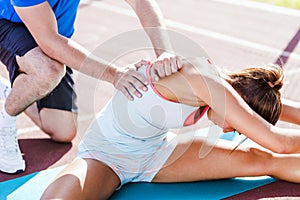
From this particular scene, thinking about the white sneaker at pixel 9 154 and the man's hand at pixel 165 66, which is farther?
the white sneaker at pixel 9 154

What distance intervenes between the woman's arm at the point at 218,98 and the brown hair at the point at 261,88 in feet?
0.27

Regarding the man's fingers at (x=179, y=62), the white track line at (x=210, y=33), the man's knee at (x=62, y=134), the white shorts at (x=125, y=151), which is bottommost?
the white track line at (x=210, y=33)

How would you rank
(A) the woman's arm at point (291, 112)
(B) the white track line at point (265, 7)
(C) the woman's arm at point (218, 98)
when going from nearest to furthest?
(C) the woman's arm at point (218, 98), (A) the woman's arm at point (291, 112), (B) the white track line at point (265, 7)

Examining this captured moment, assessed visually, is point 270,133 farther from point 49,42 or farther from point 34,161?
point 34,161

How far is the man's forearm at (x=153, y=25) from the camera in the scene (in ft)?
9.73

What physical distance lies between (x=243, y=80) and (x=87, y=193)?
0.88 metres

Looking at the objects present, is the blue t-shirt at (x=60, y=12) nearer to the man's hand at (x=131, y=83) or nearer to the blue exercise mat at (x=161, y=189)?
the man's hand at (x=131, y=83)

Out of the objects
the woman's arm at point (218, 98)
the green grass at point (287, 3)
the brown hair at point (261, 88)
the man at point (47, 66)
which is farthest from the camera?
the green grass at point (287, 3)

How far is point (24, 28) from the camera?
10.8 ft

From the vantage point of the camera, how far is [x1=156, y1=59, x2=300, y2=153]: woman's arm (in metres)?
2.48

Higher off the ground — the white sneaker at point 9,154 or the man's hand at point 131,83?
the man's hand at point 131,83

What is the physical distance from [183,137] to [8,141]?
0.97m

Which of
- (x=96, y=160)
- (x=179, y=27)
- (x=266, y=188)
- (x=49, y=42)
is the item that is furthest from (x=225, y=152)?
(x=179, y=27)

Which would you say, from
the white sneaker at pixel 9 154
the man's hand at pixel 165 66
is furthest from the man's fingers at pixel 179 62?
the white sneaker at pixel 9 154
